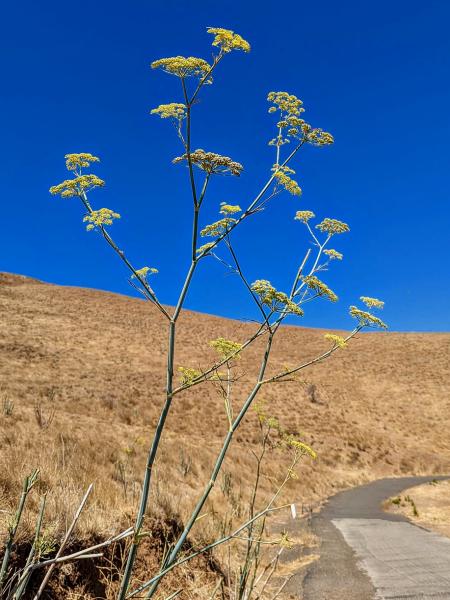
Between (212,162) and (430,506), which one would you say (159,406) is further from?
(212,162)

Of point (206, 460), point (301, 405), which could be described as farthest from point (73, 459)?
point (301, 405)

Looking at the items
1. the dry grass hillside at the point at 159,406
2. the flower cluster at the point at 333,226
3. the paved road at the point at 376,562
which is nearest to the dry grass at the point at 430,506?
the paved road at the point at 376,562

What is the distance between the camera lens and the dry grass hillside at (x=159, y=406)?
9.49 m

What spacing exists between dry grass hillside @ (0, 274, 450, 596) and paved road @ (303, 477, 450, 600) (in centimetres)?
240

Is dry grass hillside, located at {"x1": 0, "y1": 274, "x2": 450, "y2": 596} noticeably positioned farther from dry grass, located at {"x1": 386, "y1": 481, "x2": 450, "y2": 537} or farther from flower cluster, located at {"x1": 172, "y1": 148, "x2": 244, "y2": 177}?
dry grass, located at {"x1": 386, "y1": 481, "x2": 450, "y2": 537}

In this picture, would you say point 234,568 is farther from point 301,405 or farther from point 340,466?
point 301,405

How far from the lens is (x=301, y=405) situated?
136 feet

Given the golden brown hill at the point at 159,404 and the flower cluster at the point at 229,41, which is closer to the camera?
the flower cluster at the point at 229,41

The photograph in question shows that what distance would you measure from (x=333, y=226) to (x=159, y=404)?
1078 inches

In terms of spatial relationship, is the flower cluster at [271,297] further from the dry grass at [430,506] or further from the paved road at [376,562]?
the dry grass at [430,506]

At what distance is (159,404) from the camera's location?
3028cm

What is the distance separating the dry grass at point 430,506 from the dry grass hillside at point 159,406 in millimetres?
4067

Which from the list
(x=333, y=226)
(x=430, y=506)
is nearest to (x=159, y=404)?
(x=430, y=506)

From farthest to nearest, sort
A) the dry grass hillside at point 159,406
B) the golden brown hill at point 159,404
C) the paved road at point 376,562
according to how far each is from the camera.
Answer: the golden brown hill at point 159,404 < the dry grass hillside at point 159,406 < the paved road at point 376,562
